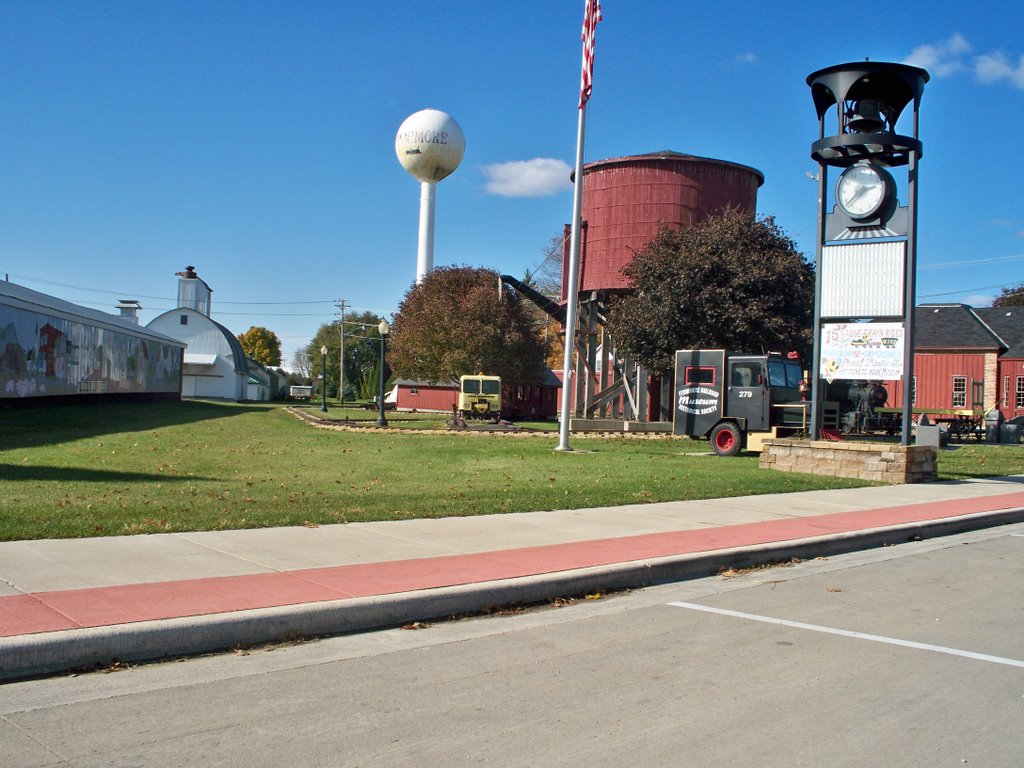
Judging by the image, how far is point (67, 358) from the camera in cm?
3834

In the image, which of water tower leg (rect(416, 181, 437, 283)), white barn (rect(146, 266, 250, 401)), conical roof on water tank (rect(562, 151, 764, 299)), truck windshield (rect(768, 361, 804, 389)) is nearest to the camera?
truck windshield (rect(768, 361, 804, 389))

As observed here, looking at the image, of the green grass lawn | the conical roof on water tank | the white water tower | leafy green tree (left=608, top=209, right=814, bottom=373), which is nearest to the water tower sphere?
the white water tower

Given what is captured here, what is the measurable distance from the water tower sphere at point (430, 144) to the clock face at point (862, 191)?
5401 centimetres

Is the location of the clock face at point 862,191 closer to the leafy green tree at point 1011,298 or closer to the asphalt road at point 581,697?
the asphalt road at point 581,697

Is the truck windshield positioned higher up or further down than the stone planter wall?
higher up

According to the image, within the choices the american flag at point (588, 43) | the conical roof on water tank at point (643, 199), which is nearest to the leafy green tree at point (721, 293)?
the conical roof on water tank at point (643, 199)

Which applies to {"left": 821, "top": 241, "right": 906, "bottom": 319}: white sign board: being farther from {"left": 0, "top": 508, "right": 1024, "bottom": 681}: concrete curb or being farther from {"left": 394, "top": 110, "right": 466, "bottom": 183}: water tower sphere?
{"left": 394, "top": 110, "right": 466, "bottom": 183}: water tower sphere

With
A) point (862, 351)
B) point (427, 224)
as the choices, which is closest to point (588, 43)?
point (862, 351)

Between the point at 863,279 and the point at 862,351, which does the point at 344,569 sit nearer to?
the point at 862,351

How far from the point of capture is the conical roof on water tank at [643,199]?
38.4 meters

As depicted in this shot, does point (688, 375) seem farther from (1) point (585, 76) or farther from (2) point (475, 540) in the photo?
(2) point (475, 540)

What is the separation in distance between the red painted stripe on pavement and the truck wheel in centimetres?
1265

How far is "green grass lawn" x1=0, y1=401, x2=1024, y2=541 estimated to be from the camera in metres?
10.3

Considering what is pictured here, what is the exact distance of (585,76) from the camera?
70.5ft
